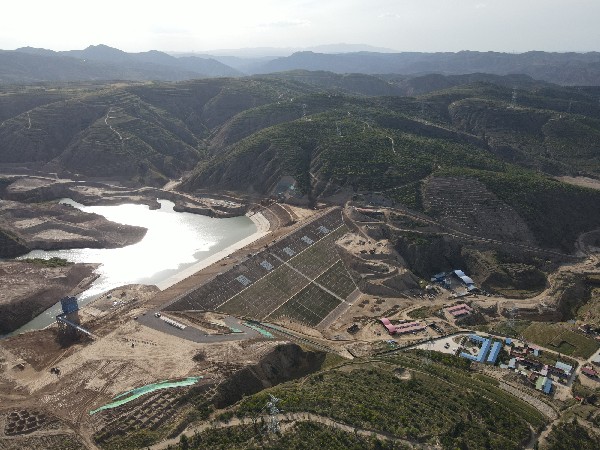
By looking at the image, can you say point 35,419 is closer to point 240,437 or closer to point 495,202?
point 240,437

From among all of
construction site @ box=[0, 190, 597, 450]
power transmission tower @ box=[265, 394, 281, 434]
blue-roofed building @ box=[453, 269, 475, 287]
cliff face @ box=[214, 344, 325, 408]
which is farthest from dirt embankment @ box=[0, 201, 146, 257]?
power transmission tower @ box=[265, 394, 281, 434]

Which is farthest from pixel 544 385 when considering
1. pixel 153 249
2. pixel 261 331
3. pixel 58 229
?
pixel 58 229

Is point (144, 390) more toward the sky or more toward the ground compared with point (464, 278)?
more toward the sky

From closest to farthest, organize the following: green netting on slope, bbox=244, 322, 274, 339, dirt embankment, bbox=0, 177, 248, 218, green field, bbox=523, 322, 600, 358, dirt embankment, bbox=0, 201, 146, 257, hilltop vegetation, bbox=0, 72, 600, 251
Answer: green field, bbox=523, 322, 600, 358 → green netting on slope, bbox=244, 322, 274, 339 → dirt embankment, bbox=0, 201, 146, 257 → hilltop vegetation, bbox=0, 72, 600, 251 → dirt embankment, bbox=0, 177, 248, 218

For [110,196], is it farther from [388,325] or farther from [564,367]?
[564,367]

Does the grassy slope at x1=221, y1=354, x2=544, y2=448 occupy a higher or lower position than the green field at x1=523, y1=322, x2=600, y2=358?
higher

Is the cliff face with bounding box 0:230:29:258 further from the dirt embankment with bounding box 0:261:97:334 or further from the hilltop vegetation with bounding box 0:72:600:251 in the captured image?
the hilltop vegetation with bounding box 0:72:600:251
